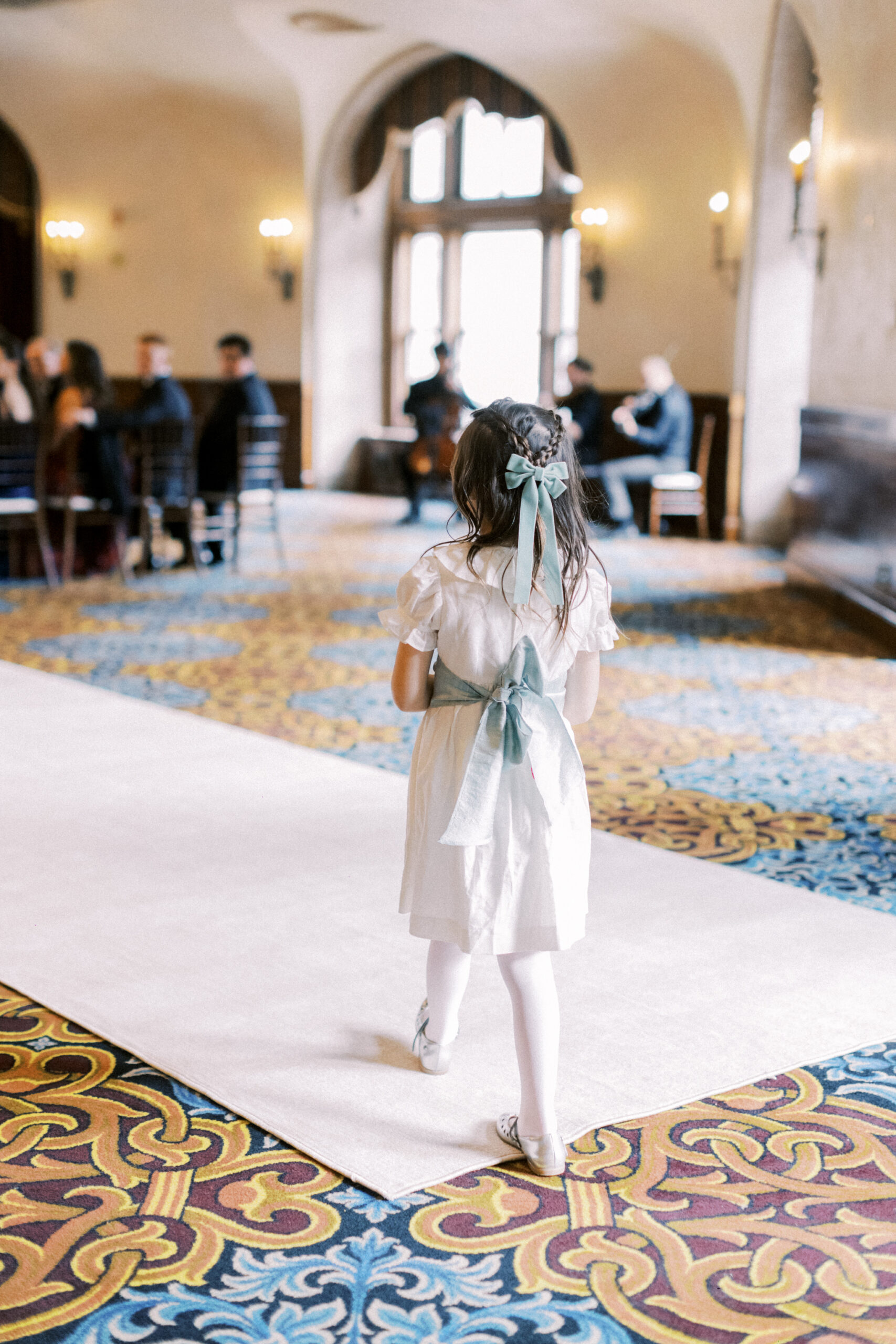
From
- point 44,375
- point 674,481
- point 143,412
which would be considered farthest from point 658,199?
point 143,412

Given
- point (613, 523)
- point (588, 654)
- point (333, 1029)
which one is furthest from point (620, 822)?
point (613, 523)

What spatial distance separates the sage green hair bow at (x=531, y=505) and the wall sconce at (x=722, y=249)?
10.1 m

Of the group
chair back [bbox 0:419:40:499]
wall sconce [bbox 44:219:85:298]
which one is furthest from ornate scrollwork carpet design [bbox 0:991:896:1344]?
wall sconce [bbox 44:219:85:298]

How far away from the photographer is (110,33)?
526 inches

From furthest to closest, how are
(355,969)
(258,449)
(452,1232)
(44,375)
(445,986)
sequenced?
(44,375) < (258,449) < (355,969) < (445,986) < (452,1232)

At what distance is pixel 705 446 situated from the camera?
1203 centimetres

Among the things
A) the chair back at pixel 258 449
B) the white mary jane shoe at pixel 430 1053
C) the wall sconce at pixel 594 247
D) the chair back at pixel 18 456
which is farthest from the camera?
the wall sconce at pixel 594 247

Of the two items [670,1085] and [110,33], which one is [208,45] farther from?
[670,1085]

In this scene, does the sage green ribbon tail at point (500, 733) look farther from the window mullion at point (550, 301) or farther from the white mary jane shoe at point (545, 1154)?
the window mullion at point (550, 301)

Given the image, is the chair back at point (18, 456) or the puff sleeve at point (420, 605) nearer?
the puff sleeve at point (420, 605)

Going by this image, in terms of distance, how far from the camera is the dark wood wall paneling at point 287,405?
585 inches

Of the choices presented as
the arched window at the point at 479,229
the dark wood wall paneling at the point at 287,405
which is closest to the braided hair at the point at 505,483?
the arched window at the point at 479,229

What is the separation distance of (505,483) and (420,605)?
0.23 metres

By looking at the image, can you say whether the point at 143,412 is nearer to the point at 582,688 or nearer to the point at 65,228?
the point at 582,688
